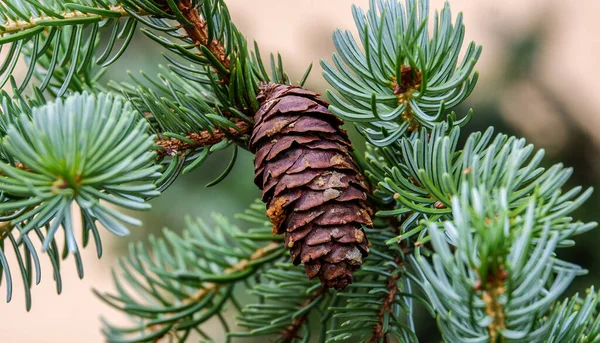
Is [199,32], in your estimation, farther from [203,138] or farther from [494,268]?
[494,268]

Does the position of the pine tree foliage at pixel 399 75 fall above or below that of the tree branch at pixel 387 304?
A: above

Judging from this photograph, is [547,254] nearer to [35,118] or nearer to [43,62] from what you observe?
[35,118]

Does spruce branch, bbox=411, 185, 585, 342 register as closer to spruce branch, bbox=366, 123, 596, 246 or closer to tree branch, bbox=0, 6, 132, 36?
spruce branch, bbox=366, 123, 596, 246

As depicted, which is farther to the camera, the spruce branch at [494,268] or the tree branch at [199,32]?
the tree branch at [199,32]

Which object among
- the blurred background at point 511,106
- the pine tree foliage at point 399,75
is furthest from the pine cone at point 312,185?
the blurred background at point 511,106

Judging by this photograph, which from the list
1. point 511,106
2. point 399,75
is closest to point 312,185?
point 399,75

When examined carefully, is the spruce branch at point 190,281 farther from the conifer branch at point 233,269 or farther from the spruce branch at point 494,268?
the spruce branch at point 494,268

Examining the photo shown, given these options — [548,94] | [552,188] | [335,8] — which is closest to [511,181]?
[552,188]

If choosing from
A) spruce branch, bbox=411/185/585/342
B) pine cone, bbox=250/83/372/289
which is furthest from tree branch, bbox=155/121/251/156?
spruce branch, bbox=411/185/585/342
